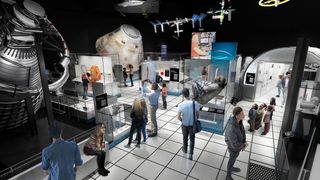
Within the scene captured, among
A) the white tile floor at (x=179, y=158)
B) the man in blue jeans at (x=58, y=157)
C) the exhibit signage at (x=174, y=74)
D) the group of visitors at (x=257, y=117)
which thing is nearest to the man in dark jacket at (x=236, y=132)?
the white tile floor at (x=179, y=158)

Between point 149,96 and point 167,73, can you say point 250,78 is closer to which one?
point 167,73

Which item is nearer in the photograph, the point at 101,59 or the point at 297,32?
the point at 101,59

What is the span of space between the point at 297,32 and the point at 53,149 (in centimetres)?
1225

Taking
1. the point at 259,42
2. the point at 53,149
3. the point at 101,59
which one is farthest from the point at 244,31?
the point at 53,149

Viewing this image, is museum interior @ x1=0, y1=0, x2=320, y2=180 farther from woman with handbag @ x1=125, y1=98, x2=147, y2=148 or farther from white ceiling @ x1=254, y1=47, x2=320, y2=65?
woman with handbag @ x1=125, y1=98, x2=147, y2=148

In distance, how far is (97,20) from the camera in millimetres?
10844

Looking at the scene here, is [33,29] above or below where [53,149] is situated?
above

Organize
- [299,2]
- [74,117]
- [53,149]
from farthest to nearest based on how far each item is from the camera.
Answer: [299,2]
[74,117]
[53,149]

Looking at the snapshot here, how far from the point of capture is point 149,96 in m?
5.17

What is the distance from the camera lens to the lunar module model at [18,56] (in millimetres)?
3525

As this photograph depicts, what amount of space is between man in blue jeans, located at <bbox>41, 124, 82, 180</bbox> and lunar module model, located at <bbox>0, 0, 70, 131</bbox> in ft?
6.09

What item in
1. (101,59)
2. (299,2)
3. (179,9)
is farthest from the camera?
(179,9)

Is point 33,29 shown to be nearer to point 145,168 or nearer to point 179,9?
point 145,168

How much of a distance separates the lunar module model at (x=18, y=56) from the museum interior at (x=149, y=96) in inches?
0.7
